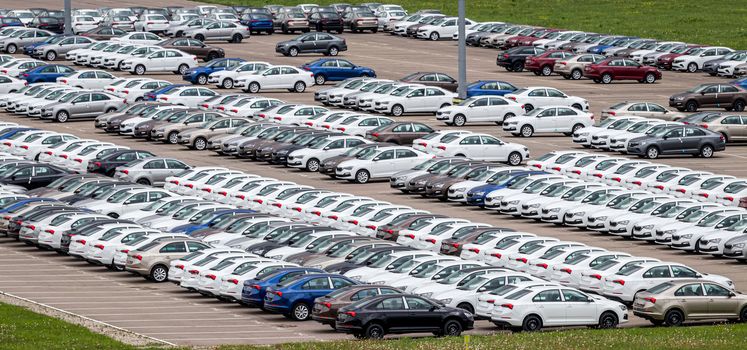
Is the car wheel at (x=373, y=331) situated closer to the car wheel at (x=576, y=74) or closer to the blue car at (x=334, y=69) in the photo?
the blue car at (x=334, y=69)

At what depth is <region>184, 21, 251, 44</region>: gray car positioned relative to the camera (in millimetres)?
96062

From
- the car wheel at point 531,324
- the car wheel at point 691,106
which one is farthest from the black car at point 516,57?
the car wheel at point 531,324

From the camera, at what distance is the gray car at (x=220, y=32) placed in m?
96.1

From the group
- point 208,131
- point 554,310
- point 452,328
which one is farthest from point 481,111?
point 452,328

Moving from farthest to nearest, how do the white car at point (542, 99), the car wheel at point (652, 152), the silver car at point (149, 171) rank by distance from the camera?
the white car at point (542, 99) < the car wheel at point (652, 152) < the silver car at point (149, 171)

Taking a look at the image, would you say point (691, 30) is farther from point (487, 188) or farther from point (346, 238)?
point (346, 238)

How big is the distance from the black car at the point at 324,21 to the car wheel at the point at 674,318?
215ft

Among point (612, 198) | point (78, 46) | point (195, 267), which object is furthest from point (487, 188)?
point (78, 46)

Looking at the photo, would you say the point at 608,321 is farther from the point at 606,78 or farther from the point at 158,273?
the point at 606,78

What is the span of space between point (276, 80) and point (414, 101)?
846 centimetres

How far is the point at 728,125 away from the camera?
2660 inches

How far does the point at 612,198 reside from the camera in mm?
51969

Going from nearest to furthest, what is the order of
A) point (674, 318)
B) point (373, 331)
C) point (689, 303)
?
point (373, 331), point (674, 318), point (689, 303)

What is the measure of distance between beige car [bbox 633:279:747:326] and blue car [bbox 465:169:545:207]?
628 inches
